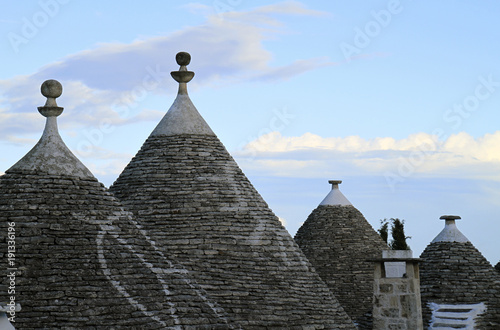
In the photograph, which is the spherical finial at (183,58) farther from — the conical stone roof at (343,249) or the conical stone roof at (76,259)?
the conical stone roof at (343,249)

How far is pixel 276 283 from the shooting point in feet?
48.7

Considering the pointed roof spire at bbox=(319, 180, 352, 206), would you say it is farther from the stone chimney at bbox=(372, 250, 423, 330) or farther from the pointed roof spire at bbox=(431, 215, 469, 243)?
the stone chimney at bbox=(372, 250, 423, 330)

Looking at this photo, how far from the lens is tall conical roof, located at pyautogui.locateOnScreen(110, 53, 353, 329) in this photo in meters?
14.4

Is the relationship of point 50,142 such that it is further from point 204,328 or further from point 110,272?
point 204,328

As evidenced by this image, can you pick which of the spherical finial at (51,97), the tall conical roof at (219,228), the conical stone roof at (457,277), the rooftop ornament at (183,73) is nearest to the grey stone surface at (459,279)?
the conical stone roof at (457,277)

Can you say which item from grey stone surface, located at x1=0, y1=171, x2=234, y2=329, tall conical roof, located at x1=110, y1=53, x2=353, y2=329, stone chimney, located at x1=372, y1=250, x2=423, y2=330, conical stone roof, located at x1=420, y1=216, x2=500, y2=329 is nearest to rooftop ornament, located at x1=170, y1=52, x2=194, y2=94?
tall conical roof, located at x1=110, y1=53, x2=353, y2=329

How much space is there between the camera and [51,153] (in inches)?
518

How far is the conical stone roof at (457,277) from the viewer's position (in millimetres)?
19203

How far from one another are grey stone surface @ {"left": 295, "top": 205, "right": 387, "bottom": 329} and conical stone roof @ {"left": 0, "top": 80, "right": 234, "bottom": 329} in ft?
22.4

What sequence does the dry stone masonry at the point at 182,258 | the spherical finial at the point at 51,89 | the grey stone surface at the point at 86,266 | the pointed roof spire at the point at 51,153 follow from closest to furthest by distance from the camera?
the grey stone surface at the point at 86,266 → the dry stone masonry at the point at 182,258 → the pointed roof spire at the point at 51,153 → the spherical finial at the point at 51,89

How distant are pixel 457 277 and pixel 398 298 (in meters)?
3.40

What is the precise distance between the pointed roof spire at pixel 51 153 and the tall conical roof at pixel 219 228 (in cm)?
183

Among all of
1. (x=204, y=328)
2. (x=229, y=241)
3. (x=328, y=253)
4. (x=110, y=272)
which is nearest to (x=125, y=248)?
(x=110, y=272)

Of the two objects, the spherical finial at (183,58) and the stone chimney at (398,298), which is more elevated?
the spherical finial at (183,58)
